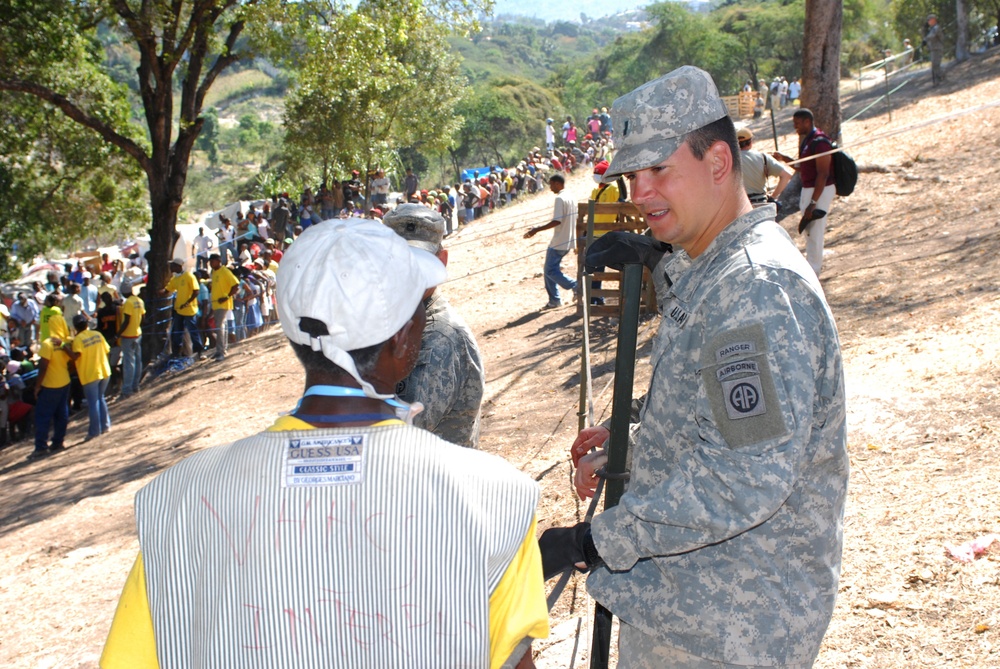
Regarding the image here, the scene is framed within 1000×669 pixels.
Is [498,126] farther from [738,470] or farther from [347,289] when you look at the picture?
[347,289]

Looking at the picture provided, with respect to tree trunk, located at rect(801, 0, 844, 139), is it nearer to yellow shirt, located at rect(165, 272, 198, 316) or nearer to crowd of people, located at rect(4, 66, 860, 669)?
yellow shirt, located at rect(165, 272, 198, 316)

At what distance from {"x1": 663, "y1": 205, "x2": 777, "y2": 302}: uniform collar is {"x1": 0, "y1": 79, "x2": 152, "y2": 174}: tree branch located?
13.2 metres

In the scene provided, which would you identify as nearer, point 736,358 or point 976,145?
point 736,358

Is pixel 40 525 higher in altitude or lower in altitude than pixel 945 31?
lower

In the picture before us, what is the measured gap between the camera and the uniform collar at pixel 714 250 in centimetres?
201

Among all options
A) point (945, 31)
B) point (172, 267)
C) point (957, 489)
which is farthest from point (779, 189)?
point (945, 31)

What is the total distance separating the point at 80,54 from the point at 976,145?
16664 mm

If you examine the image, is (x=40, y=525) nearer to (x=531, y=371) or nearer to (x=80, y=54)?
(x=531, y=371)

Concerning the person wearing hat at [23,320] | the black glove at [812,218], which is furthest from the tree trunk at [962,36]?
the person wearing hat at [23,320]

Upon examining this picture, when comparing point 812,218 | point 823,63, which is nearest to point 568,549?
point 812,218

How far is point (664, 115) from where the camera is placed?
2018mm

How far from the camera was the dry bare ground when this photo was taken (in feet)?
12.7

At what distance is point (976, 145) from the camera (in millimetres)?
13086

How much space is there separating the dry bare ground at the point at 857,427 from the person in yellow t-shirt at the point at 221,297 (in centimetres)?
35
